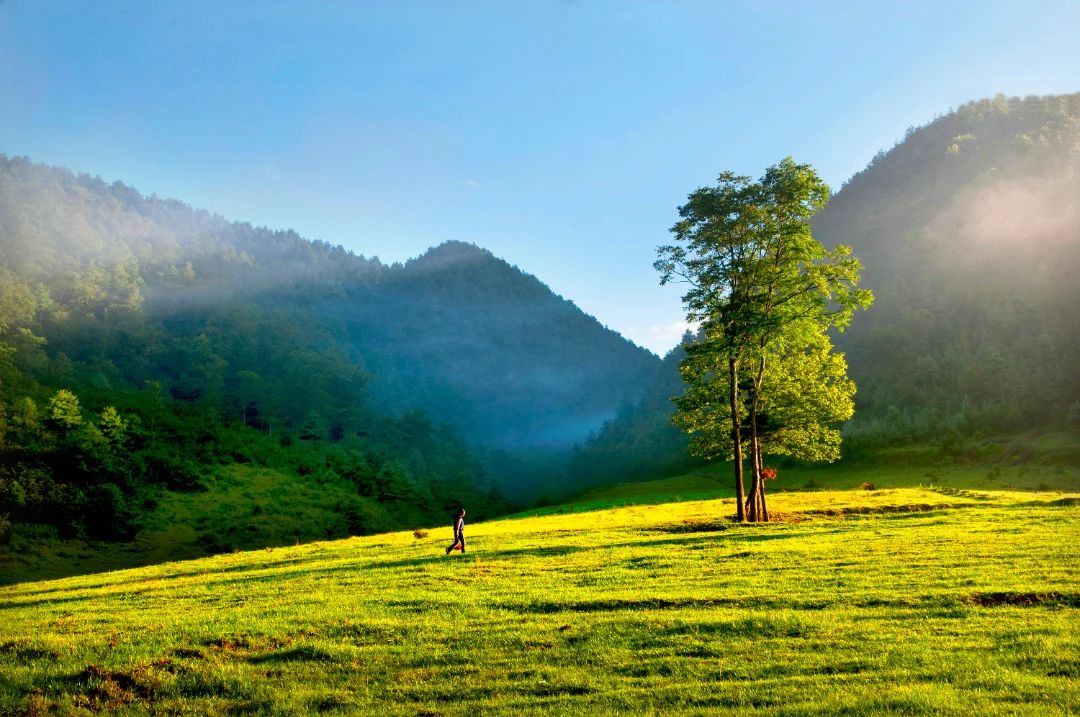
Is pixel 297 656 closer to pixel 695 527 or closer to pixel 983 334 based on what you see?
pixel 695 527

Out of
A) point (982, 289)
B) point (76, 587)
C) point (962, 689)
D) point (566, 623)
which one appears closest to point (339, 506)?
point (76, 587)

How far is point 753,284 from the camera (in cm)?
4184

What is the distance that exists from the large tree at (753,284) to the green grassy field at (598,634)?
13.2 meters

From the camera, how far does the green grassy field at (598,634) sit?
39.7ft

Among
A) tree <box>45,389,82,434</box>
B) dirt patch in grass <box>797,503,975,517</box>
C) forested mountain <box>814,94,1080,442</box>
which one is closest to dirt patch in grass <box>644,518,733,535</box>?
dirt patch in grass <box>797,503,975,517</box>

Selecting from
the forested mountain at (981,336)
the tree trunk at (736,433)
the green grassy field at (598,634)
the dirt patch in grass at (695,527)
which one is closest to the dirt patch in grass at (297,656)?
the green grassy field at (598,634)

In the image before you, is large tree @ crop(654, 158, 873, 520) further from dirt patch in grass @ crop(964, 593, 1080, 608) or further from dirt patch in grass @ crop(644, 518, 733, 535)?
dirt patch in grass @ crop(964, 593, 1080, 608)

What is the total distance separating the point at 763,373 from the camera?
43750mm

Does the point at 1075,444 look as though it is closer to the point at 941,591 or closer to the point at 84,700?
the point at 941,591

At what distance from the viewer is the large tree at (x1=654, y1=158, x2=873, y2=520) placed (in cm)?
3928

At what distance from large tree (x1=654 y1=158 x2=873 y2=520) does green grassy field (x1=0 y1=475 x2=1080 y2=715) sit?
13190 millimetres

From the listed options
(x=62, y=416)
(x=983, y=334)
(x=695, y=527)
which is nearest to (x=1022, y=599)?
(x=695, y=527)

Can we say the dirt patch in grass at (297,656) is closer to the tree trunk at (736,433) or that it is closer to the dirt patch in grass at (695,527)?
the dirt patch in grass at (695,527)

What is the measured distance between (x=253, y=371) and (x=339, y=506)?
90.2 metres
